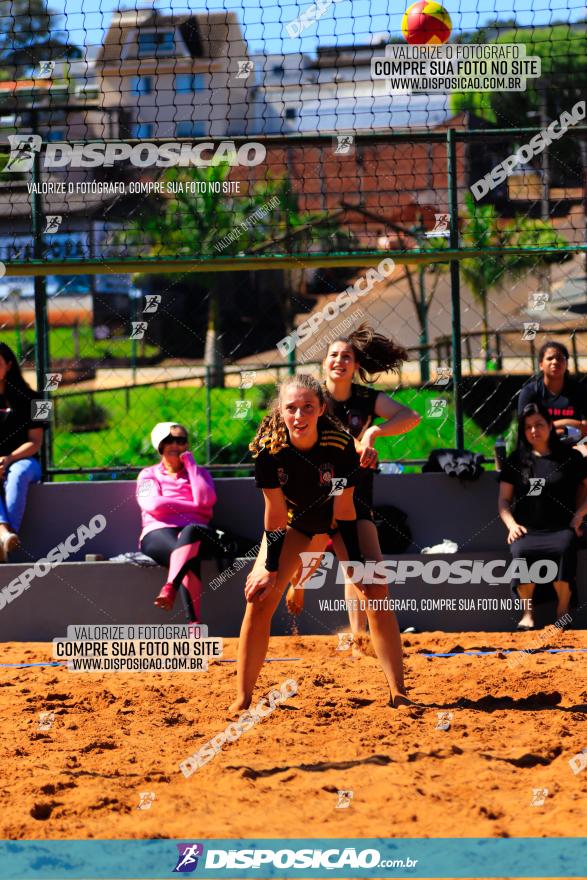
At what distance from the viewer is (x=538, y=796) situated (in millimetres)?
4113

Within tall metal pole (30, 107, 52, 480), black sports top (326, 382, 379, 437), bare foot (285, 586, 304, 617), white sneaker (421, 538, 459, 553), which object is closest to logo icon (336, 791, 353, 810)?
bare foot (285, 586, 304, 617)

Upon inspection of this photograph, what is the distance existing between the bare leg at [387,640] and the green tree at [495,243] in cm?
352

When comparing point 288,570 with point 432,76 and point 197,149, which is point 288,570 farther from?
point 432,76

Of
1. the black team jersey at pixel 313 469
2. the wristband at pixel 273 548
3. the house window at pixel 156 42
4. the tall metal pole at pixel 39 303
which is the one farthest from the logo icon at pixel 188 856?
the house window at pixel 156 42

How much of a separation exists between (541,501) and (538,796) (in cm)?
366

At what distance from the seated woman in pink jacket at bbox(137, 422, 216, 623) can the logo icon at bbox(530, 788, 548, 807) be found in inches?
140

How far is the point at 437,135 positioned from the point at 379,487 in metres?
2.69

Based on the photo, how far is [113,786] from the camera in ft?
14.3

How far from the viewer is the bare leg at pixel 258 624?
534 centimetres

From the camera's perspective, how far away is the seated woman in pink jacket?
7.42 m

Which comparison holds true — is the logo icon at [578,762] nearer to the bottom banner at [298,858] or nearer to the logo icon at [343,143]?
the bottom banner at [298,858]

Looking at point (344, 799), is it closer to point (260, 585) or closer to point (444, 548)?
point (260, 585)

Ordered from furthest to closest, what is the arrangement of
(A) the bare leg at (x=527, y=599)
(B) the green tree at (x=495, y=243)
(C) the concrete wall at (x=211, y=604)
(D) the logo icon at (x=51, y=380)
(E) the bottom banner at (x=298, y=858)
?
(B) the green tree at (x=495, y=243) < (D) the logo icon at (x=51, y=380) < (C) the concrete wall at (x=211, y=604) < (A) the bare leg at (x=527, y=599) < (E) the bottom banner at (x=298, y=858)

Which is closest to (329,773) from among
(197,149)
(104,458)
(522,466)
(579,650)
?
(579,650)
